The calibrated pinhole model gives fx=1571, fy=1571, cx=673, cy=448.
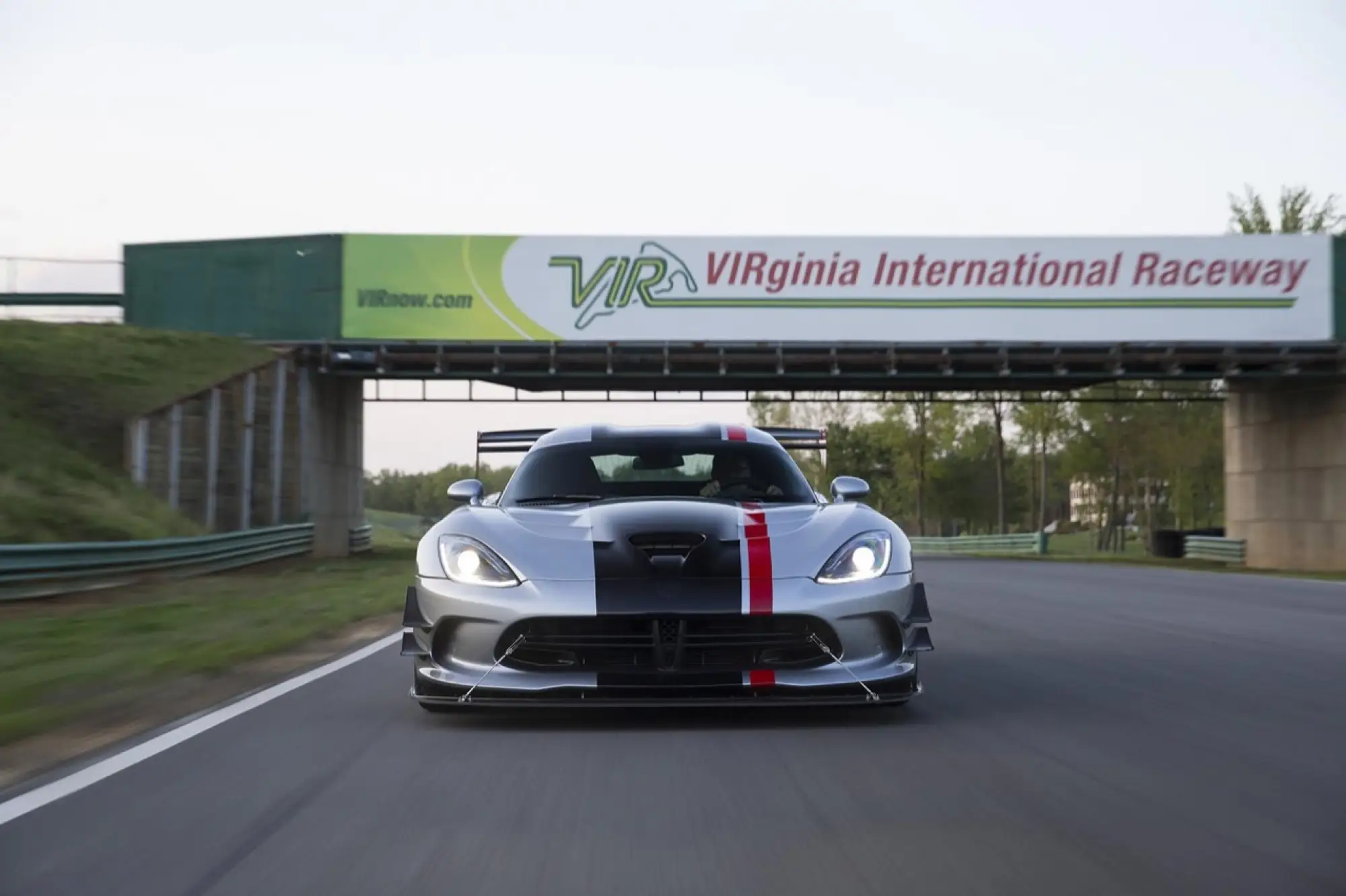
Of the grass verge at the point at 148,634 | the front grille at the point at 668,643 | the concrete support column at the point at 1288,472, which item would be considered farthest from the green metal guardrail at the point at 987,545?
the front grille at the point at 668,643

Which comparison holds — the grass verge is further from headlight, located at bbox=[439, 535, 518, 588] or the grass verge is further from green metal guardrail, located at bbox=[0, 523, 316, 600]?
headlight, located at bbox=[439, 535, 518, 588]

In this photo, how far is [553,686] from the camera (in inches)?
248

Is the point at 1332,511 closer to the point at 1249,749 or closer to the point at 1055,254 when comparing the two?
the point at 1055,254

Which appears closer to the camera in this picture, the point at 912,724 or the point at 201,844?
the point at 201,844

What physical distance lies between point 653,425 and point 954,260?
27.7 m

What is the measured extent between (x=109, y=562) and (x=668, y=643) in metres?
14.2

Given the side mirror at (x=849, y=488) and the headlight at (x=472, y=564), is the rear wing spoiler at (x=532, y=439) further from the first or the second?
the headlight at (x=472, y=564)

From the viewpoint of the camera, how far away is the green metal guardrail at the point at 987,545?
55625 millimetres

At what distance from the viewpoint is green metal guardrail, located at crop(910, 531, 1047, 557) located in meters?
55.6

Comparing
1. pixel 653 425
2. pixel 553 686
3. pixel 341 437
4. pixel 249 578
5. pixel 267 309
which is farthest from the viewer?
pixel 341 437

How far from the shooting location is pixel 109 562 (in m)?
18.8

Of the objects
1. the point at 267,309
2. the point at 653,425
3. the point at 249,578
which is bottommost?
the point at 249,578

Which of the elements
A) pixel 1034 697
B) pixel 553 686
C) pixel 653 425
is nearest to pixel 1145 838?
pixel 553 686

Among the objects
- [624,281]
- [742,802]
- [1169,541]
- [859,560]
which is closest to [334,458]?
[624,281]
